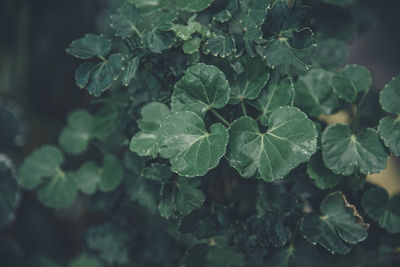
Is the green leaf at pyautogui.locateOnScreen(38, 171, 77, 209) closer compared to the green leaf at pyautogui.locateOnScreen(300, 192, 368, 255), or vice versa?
the green leaf at pyautogui.locateOnScreen(300, 192, 368, 255)

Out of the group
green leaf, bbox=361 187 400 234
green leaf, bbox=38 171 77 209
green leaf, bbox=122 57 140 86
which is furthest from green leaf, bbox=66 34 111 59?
green leaf, bbox=361 187 400 234

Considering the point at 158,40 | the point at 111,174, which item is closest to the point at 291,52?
the point at 158,40

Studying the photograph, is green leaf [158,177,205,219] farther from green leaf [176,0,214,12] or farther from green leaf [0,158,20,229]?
green leaf [0,158,20,229]

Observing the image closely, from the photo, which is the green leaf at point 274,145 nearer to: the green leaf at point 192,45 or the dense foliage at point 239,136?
the dense foliage at point 239,136

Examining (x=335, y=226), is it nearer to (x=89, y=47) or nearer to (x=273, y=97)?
(x=273, y=97)

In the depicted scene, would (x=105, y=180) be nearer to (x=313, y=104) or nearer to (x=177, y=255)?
(x=177, y=255)

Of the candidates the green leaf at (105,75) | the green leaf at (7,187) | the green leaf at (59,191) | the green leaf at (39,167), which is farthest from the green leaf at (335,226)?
the green leaf at (7,187)
